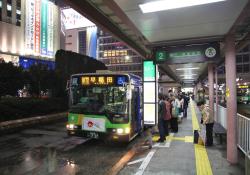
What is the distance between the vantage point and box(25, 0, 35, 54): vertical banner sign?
42.0 m

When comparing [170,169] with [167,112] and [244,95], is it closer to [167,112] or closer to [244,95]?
[167,112]

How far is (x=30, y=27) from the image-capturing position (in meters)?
42.7

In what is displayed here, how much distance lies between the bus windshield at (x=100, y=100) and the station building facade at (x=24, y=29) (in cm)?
3486

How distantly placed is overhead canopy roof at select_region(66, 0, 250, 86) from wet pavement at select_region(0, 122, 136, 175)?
3.78 m

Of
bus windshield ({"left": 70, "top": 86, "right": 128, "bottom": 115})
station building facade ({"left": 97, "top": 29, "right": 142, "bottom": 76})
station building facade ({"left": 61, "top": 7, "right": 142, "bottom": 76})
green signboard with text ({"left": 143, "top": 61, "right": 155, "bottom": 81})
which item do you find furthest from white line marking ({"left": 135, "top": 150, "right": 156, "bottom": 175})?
station building facade ({"left": 97, "top": 29, "right": 142, "bottom": 76})

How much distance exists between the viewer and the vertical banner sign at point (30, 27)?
42031 millimetres

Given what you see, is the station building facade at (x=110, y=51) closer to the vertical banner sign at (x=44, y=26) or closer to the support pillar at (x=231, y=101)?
the vertical banner sign at (x=44, y=26)

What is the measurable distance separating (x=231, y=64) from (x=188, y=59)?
1.59 m

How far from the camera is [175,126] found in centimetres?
1155

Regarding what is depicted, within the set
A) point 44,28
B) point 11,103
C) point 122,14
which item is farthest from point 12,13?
point 122,14

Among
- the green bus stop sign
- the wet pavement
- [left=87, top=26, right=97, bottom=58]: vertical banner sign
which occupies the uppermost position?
[left=87, top=26, right=97, bottom=58]: vertical banner sign

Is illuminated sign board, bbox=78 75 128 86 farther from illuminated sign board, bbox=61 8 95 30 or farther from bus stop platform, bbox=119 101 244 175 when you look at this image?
illuminated sign board, bbox=61 8 95 30

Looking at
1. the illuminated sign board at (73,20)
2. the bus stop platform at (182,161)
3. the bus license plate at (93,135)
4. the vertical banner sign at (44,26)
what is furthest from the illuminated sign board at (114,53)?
the bus stop platform at (182,161)

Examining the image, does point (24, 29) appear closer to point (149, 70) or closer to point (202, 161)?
point (149, 70)
